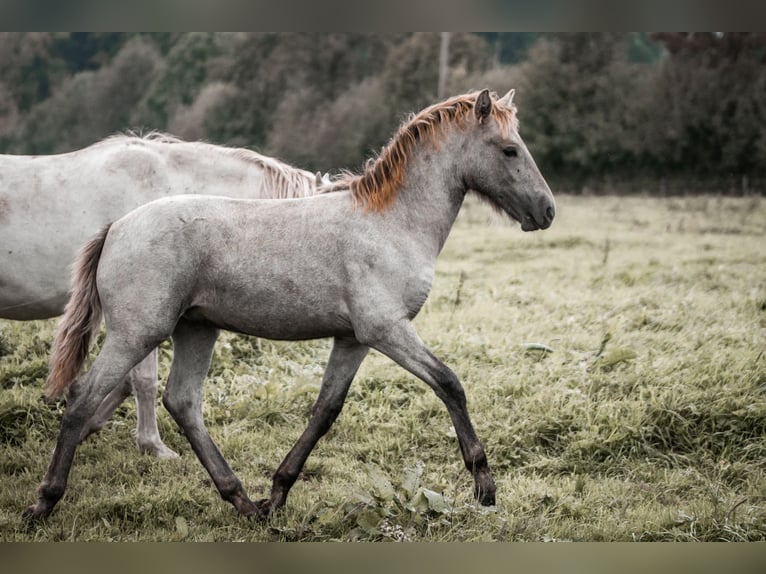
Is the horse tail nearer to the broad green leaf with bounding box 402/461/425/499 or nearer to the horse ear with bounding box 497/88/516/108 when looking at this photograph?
the broad green leaf with bounding box 402/461/425/499

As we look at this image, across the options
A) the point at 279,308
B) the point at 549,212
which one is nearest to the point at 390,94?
the point at 549,212

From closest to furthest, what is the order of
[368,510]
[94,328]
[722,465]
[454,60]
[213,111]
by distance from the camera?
[368,510]
[94,328]
[722,465]
[213,111]
[454,60]

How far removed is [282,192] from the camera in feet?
18.0

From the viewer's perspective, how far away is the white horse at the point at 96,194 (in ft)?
17.2

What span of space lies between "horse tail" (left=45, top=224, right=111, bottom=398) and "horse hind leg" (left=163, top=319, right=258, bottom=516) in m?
0.47

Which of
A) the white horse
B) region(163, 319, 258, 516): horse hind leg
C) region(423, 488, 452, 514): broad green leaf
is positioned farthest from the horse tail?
region(423, 488, 452, 514): broad green leaf

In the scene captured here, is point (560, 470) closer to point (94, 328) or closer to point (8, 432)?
→ point (94, 328)

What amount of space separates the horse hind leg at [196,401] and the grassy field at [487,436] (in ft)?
0.51

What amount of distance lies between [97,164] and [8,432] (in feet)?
6.45

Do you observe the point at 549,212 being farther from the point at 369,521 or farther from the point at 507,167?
the point at 369,521

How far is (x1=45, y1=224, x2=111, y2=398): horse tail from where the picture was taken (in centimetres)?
433

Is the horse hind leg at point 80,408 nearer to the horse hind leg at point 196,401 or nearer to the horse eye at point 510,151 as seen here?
the horse hind leg at point 196,401

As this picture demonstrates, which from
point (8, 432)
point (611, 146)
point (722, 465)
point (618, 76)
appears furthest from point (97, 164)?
point (618, 76)

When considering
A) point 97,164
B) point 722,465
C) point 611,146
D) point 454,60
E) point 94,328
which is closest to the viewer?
point 94,328
